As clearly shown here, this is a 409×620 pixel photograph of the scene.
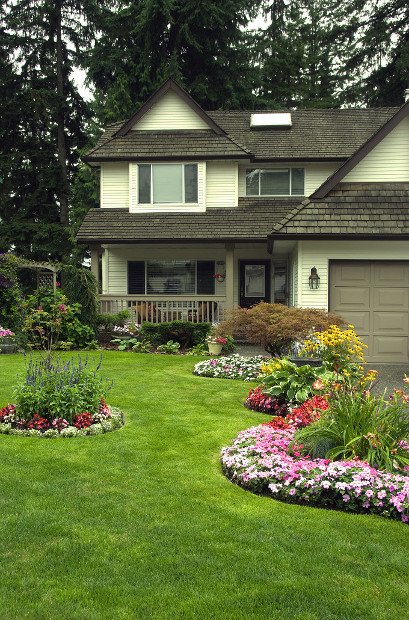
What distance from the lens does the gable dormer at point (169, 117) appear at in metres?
20.1

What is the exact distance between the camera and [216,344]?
14.6m

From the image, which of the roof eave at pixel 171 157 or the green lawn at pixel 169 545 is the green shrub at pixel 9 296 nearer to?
the roof eave at pixel 171 157

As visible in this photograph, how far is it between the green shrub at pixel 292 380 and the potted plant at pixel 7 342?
8482 millimetres

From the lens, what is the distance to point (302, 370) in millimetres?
8258

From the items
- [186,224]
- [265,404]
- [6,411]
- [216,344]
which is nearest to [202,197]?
[186,224]

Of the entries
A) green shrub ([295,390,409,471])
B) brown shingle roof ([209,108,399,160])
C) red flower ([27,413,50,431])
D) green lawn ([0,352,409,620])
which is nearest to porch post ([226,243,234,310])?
brown shingle roof ([209,108,399,160])

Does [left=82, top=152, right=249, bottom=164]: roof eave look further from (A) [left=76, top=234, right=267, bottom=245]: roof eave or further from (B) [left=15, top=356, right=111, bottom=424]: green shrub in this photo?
(B) [left=15, top=356, right=111, bottom=424]: green shrub

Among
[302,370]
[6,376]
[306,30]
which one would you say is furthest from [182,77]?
[302,370]

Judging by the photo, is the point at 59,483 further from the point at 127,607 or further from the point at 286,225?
the point at 286,225

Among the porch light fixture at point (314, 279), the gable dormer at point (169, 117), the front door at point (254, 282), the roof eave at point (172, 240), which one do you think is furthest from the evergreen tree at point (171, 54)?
the porch light fixture at point (314, 279)

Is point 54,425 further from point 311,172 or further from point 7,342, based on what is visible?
point 311,172

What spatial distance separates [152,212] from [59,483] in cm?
1509

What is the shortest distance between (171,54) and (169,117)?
12054 mm

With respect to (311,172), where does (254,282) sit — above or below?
below
